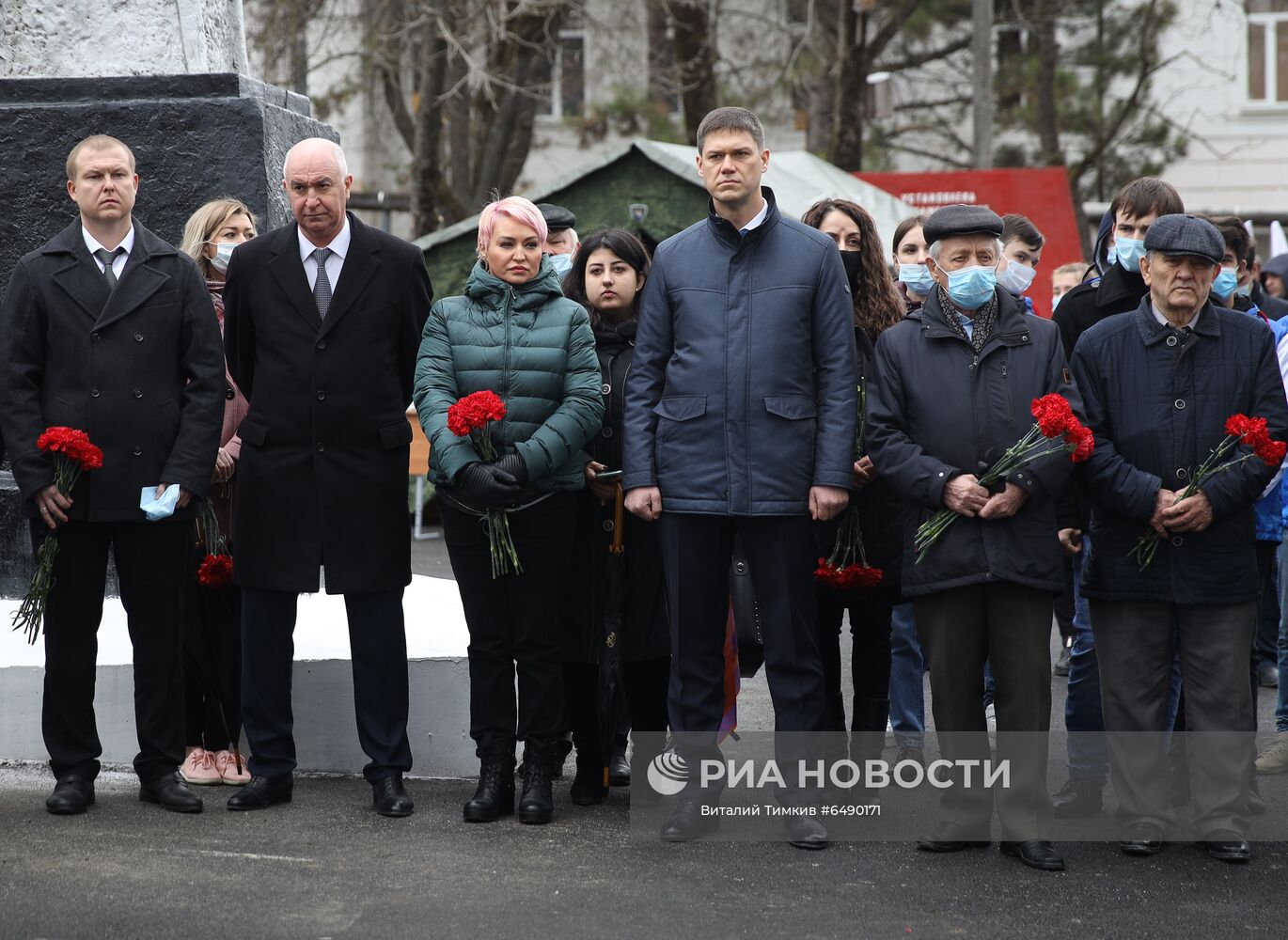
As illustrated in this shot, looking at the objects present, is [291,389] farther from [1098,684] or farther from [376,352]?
[1098,684]

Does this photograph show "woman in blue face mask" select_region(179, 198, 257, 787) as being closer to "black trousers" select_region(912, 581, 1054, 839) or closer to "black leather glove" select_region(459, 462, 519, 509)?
"black leather glove" select_region(459, 462, 519, 509)

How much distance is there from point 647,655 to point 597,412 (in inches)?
33.8

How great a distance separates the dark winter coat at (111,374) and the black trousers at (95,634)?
118mm

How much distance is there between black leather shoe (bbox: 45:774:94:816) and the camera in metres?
5.43

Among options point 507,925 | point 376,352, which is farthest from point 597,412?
point 507,925

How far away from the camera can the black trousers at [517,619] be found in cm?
556

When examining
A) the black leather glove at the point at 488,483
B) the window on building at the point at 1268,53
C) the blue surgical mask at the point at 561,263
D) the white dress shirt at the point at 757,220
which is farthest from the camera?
the window on building at the point at 1268,53

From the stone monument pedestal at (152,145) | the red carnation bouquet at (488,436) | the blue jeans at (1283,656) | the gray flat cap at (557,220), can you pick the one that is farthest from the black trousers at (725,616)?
the stone monument pedestal at (152,145)

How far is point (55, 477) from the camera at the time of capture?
214 inches

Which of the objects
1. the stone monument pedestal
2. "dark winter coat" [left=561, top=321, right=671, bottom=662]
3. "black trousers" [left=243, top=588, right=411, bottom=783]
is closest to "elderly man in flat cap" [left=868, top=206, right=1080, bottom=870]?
"dark winter coat" [left=561, top=321, right=671, bottom=662]

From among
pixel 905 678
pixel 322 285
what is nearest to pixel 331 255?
pixel 322 285

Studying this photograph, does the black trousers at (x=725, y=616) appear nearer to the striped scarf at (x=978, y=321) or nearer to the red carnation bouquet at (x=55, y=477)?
the striped scarf at (x=978, y=321)

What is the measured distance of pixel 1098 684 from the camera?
235 inches

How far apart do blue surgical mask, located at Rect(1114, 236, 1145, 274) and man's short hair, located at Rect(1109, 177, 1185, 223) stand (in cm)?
9
